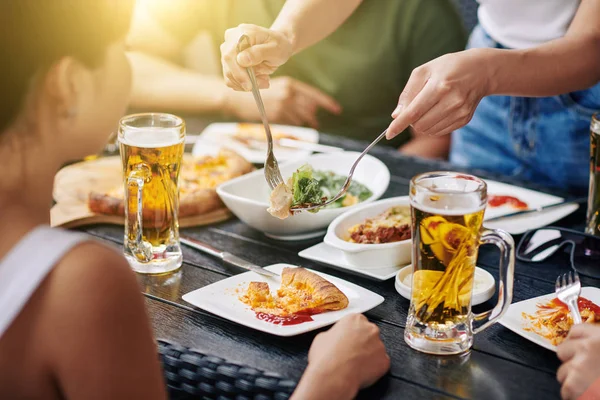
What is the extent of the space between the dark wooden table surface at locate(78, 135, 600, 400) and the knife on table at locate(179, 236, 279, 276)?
0.02 meters

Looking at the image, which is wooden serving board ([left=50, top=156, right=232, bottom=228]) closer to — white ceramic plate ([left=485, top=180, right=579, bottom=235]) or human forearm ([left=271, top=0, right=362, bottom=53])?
human forearm ([left=271, top=0, right=362, bottom=53])

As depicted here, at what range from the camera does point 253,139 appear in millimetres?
2348

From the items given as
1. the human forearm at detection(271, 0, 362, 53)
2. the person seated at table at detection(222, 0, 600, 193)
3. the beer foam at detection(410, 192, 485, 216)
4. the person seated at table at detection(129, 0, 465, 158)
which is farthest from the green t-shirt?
the beer foam at detection(410, 192, 485, 216)

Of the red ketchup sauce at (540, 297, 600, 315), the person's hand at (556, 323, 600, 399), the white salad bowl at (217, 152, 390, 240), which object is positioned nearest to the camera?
the person's hand at (556, 323, 600, 399)

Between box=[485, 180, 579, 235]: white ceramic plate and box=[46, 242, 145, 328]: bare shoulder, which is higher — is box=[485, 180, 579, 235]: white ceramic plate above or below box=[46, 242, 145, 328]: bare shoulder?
below

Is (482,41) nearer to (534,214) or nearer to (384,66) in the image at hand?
(534,214)

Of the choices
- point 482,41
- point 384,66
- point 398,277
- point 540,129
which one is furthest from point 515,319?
point 384,66

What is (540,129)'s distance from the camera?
2260 mm

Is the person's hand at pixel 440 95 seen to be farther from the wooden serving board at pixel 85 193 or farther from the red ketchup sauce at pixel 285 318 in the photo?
the wooden serving board at pixel 85 193

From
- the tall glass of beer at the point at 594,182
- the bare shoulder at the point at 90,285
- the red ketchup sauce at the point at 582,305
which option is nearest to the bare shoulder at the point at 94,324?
the bare shoulder at the point at 90,285

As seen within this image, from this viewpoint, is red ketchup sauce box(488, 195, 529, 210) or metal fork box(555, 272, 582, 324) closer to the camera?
metal fork box(555, 272, 582, 324)

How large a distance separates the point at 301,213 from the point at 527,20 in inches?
39.8

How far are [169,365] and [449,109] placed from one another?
718mm

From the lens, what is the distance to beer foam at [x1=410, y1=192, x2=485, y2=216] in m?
1.16
